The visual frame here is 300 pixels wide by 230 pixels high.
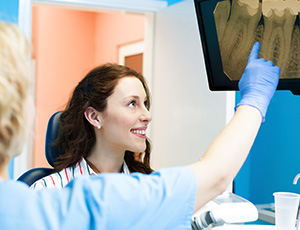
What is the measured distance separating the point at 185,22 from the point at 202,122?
0.62m

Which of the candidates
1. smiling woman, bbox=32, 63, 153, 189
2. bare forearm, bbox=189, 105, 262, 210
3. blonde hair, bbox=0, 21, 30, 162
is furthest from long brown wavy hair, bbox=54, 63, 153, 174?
blonde hair, bbox=0, 21, 30, 162

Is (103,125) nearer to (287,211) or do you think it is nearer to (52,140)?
(52,140)

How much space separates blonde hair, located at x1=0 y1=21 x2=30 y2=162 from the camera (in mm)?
681

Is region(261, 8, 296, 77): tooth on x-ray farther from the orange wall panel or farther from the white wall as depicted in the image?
the orange wall panel

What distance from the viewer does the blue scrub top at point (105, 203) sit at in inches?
28.1

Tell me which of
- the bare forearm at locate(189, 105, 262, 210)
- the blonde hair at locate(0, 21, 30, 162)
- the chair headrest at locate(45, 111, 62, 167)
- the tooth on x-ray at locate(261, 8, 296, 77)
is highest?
the tooth on x-ray at locate(261, 8, 296, 77)

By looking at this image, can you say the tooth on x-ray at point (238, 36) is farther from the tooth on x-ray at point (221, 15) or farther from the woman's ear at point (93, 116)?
the woman's ear at point (93, 116)

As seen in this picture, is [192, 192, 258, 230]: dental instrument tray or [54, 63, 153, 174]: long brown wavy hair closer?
[192, 192, 258, 230]: dental instrument tray

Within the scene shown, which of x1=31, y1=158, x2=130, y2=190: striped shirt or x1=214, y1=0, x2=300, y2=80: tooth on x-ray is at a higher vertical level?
x1=214, y1=0, x2=300, y2=80: tooth on x-ray

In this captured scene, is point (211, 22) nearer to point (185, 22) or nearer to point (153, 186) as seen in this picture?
point (153, 186)

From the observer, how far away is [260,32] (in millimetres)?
1303

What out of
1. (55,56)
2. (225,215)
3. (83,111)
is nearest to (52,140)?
(83,111)

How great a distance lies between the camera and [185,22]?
252 cm

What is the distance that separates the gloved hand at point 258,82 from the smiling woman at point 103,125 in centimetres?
58
